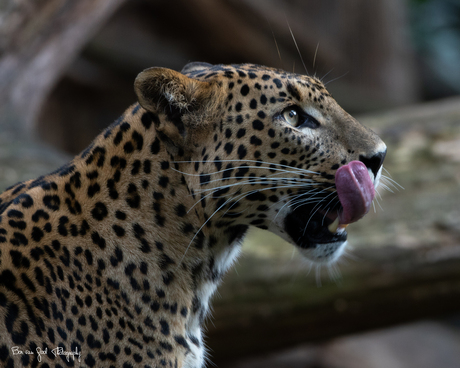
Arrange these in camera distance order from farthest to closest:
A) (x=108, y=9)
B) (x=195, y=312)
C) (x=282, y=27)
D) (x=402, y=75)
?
(x=402, y=75), (x=282, y=27), (x=108, y=9), (x=195, y=312)

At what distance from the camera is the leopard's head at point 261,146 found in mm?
2959

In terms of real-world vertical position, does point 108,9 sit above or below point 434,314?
above

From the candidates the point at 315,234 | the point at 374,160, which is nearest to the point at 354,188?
the point at 374,160

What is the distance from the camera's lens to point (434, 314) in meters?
6.53

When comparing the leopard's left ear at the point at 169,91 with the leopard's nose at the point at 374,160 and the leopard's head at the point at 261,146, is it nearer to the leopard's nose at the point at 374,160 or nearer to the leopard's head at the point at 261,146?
the leopard's head at the point at 261,146

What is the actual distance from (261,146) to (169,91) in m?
0.62

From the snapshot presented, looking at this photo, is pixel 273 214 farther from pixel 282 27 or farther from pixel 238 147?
pixel 282 27

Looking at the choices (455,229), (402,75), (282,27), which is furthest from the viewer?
(402,75)

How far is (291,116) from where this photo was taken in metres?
3.07

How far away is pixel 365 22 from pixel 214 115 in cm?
1499

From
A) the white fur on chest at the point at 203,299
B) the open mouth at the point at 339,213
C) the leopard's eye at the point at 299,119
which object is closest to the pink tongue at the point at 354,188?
the open mouth at the point at 339,213

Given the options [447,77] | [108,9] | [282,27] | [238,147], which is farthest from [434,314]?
[447,77]

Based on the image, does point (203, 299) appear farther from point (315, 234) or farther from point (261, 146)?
point (261, 146)

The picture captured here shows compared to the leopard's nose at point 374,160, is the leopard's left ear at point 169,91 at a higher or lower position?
lower
